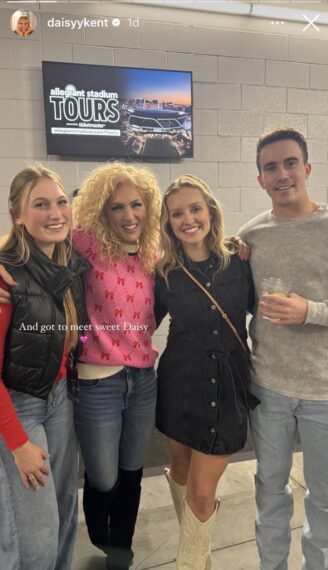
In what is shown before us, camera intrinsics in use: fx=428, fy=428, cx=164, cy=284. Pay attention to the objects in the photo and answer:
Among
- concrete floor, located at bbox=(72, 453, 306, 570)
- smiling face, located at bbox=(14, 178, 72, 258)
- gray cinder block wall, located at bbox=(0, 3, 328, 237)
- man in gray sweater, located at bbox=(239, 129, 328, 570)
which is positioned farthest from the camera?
gray cinder block wall, located at bbox=(0, 3, 328, 237)

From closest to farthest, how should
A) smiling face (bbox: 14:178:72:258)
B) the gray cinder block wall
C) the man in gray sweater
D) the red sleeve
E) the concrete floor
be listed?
the red sleeve, smiling face (bbox: 14:178:72:258), the man in gray sweater, the concrete floor, the gray cinder block wall

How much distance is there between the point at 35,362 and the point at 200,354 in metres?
0.51

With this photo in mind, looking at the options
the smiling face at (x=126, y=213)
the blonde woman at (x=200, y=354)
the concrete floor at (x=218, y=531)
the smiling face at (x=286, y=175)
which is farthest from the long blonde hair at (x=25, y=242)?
the concrete floor at (x=218, y=531)

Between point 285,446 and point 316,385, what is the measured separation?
0.25 meters

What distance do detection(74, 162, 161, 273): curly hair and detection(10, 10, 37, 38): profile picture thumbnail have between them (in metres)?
1.85

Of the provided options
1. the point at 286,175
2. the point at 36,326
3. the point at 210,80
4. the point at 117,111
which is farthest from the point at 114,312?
the point at 210,80

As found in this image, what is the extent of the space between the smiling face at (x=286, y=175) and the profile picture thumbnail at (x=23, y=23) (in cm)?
214

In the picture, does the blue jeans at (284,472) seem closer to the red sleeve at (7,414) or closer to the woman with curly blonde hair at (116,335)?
the woman with curly blonde hair at (116,335)

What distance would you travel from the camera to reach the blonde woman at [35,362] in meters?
1.12

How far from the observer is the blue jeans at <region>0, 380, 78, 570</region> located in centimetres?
113

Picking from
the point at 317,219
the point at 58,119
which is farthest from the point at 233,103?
Answer: the point at 317,219

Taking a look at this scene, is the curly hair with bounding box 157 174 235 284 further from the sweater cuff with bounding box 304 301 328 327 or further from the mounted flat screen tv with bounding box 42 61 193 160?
the mounted flat screen tv with bounding box 42 61 193 160

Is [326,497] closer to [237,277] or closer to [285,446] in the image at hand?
[285,446]

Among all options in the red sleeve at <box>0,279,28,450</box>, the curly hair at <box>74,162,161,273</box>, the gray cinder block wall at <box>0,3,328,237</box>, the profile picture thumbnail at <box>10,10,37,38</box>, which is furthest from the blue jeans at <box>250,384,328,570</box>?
the profile picture thumbnail at <box>10,10,37,38</box>
